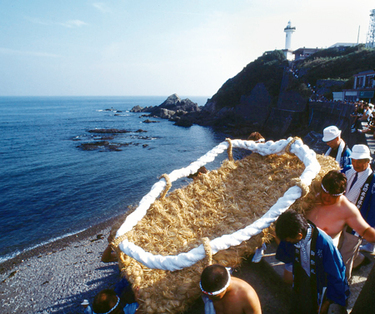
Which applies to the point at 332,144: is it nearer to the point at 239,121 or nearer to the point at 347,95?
the point at 347,95

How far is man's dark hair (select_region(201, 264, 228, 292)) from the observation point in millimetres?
2076

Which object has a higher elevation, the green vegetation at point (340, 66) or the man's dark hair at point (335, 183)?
the green vegetation at point (340, 66)

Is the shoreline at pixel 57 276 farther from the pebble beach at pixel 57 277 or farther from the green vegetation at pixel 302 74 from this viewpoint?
the green vegetation at pixel 302 74

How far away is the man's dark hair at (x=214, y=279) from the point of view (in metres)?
2.08

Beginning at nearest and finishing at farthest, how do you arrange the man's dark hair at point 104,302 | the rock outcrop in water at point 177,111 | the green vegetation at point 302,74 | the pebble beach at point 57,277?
the man's dark hair at point 104,302
the pebble beach at point 57,277
the green vegetation at point 302,74
the rock outcrop in water at point 177,111

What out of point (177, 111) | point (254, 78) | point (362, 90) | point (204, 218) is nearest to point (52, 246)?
point (204, 218)

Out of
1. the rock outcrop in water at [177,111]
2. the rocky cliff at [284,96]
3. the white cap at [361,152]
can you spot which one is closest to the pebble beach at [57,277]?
the white cap at [361,152]

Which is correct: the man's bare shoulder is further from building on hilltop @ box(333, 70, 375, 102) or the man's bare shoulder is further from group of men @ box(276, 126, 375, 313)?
building on hilltop @ box(333, 70, 375, 102)

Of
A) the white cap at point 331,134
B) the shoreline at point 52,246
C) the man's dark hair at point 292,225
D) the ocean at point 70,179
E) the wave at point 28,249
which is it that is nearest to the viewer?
the man's dark hair at point 292,225

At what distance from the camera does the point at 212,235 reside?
11.5 feet

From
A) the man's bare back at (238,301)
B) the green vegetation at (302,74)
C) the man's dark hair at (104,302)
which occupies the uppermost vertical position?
the green vegetation at (302,74)

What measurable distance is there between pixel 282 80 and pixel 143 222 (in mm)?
55045

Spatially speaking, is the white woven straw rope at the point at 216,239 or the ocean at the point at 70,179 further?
the ocean at the point at 70,179

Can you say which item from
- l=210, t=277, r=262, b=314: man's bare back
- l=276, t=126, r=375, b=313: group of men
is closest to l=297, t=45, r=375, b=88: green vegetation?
l=276, t=126, r=375, b=313: group of men
